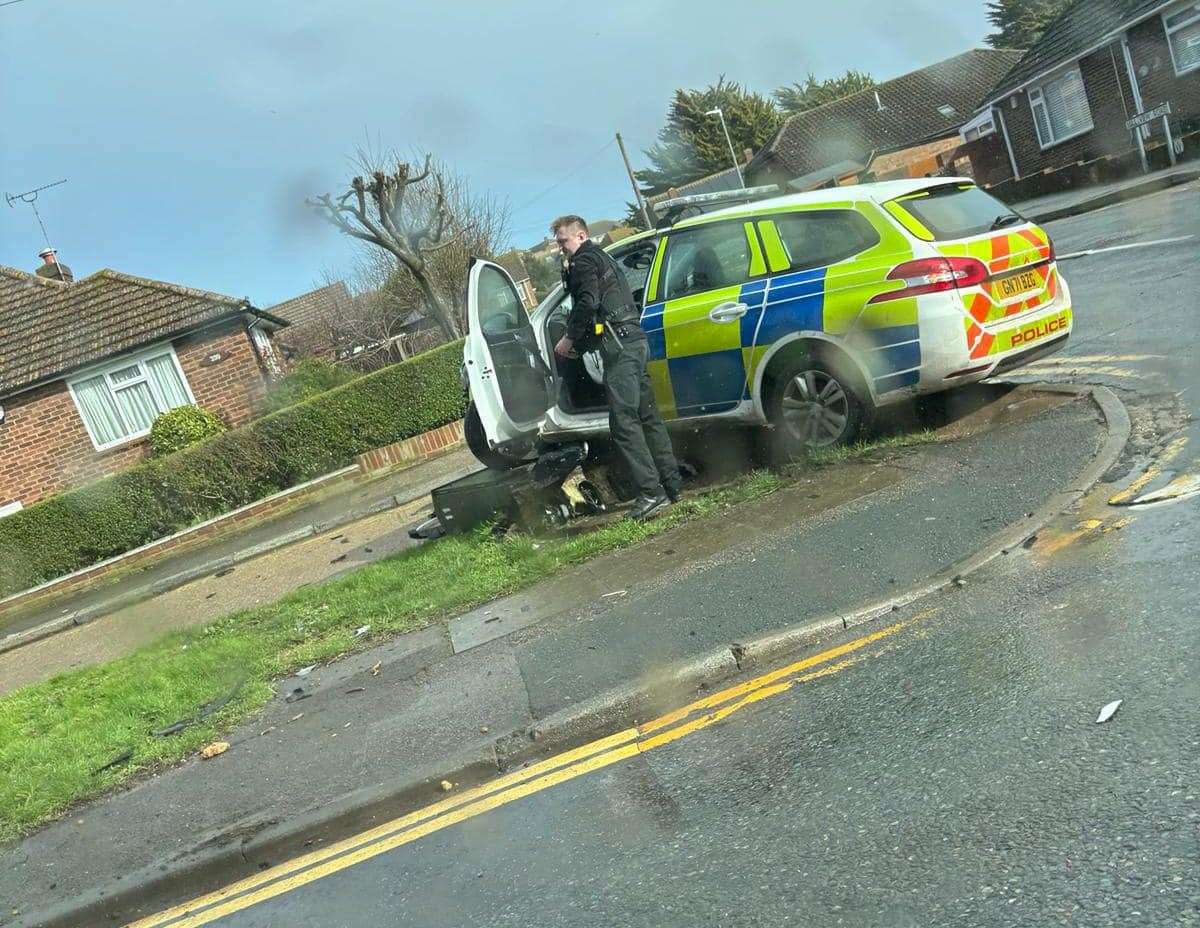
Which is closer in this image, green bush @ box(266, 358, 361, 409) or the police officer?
the police officer

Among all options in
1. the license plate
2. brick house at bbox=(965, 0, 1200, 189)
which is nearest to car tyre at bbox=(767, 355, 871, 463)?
the license plate

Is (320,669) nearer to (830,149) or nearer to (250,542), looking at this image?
(250,542)

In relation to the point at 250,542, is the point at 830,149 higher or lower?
higher

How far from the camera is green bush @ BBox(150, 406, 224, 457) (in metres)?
19.6

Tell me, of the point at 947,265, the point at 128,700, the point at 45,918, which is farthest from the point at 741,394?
the point at 45,918

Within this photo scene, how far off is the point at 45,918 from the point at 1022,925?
3.83m

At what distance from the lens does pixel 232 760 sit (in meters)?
5.62

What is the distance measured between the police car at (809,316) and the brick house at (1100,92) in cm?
2079

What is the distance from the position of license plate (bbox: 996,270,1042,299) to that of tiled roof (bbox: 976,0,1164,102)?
23.4 metres

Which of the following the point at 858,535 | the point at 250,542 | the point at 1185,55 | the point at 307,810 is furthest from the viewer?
the point at 1185,55

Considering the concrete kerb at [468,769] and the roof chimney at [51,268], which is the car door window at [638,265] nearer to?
the concrete kerb at [468,769]

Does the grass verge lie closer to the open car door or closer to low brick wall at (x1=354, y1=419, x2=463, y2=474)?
the open car door

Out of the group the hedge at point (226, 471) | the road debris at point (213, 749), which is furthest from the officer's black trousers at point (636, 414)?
the hedge at point (226, 471)

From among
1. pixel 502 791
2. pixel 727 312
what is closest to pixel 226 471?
pixel 727 312
